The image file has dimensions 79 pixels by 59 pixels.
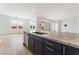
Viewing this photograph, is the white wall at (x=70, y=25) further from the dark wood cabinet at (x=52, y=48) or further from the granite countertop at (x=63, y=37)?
the dark wood cabinet at (x=52, y=48)

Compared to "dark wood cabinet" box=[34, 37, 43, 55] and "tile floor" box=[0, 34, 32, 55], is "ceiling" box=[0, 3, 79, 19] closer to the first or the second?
"tile floor" box=[0, 34, 32, 55]

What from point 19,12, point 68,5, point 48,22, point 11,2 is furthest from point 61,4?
point 11,2

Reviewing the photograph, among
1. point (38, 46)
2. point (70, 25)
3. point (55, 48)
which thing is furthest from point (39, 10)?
point (38, 46)

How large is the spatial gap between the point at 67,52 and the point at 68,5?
0.81 meters

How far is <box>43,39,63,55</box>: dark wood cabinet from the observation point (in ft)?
4.64

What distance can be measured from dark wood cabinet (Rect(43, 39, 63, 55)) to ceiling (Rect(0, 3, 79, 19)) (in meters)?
0.47

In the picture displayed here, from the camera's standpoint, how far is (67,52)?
128 centimetres

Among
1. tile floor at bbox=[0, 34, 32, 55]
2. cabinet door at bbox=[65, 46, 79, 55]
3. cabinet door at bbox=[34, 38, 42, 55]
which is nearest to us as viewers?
cabinet door at bbox=[65, 46, 79, 55]

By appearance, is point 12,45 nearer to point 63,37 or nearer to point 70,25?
point 63,37

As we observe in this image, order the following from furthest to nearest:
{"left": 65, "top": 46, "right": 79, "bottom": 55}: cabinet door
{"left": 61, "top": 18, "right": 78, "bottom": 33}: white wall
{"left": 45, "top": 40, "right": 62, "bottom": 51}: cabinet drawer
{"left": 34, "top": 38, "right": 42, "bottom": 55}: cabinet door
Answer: {"left": 34, "top": 38, "right": 42, "bottom": 55}: cabinet door → {"left": 61, "top": 18, "right": 78, "bottom": 33}: white wall → {"left": 45, "top": 40, "right": 62, "bottom": 51}: cabinet drawer → {"left": 65, "top": 46, "right": 79, "bottom": 55}: cabinet door

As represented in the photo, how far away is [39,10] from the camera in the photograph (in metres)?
1.68

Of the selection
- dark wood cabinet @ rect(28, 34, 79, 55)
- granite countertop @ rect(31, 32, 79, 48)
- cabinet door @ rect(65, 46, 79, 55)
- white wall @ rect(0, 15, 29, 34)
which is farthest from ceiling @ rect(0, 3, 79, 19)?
cabinet door @ rect(65, 46, 79, 55)

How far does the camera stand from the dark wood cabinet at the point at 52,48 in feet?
4.64

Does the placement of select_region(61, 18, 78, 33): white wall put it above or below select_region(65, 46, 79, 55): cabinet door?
above
